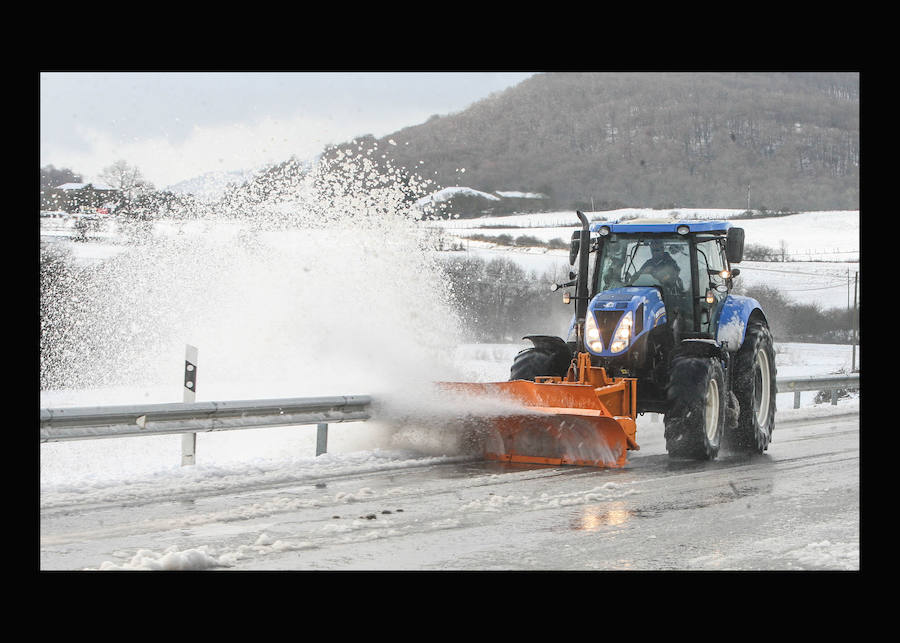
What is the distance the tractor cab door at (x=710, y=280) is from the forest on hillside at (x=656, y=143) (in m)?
7.95

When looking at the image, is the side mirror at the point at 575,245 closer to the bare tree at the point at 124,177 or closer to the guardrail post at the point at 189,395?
the guardrail post at the point at 189,395

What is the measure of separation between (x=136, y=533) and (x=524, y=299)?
19.3m

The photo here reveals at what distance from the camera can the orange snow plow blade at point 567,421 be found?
31.7 feet

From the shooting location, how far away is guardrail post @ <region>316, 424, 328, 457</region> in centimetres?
1032

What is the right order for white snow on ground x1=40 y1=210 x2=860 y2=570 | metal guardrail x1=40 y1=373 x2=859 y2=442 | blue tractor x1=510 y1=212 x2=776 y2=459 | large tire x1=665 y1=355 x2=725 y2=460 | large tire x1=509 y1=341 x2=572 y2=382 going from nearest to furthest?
white snow on ground x1=40 y1=210 x2=860 y2=570 → metal guardrail x1=40 y1=373 x2=859 y2=442 → large tire x1=665 y1=355 x2=725 y2=460 → blue tractor x1=510 y1=212 x2=776 y2=459 → large tire x1=509 y1=341 x2=572 y2=382

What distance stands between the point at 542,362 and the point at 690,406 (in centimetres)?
170

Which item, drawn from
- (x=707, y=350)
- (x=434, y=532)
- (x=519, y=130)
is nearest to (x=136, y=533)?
(x=434, y=532)

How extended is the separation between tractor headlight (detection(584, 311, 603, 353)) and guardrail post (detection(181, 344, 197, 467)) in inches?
148

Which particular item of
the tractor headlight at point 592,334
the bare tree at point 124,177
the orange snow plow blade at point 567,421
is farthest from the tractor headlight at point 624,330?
the bare tree at point 124,177

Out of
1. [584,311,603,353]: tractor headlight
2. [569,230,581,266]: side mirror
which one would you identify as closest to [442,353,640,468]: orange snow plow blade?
[584,311,603,353]: tractor headlight

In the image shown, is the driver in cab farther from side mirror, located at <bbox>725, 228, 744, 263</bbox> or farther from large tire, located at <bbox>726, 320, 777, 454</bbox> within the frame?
large tire, located at <bbox>726, 320, 777, 454</bbox>

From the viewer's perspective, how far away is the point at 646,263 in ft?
36.2

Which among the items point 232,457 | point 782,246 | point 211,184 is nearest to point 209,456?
point 232,457

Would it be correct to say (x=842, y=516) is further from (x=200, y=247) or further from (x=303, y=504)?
(x=200, y=247)
